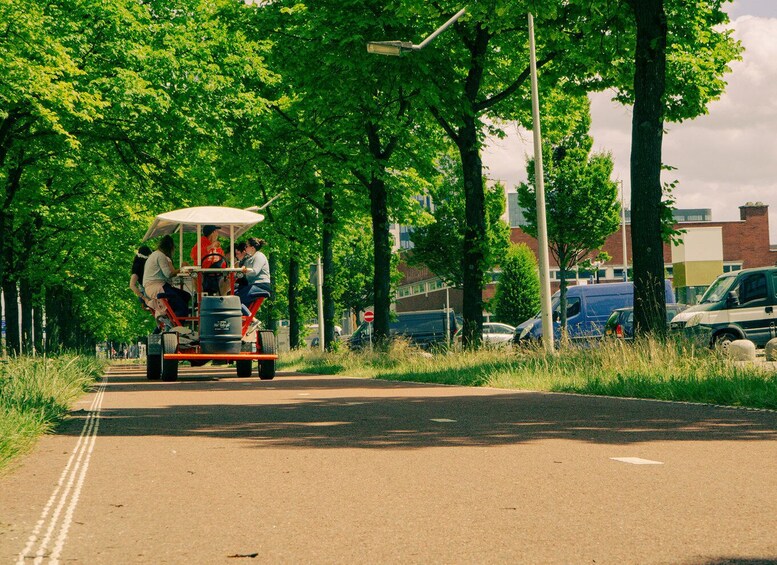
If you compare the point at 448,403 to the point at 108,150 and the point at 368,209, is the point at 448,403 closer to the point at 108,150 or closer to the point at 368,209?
the point at 108,150

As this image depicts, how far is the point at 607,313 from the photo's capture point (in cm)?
3844

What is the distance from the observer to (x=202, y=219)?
18516mm

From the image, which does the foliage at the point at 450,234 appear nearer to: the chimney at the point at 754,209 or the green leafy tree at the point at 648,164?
the chimney at the point at 754,209

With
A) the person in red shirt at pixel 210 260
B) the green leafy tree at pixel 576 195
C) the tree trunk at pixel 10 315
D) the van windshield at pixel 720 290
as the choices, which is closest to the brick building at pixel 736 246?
the green leafy tree at pixel 576 195

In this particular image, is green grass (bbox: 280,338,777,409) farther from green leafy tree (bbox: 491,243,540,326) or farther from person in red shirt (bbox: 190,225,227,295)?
green leafy tree (bbox: 491,243,540,326)

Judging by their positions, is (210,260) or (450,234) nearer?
(210,260)

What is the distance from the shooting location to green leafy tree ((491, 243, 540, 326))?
198 ft

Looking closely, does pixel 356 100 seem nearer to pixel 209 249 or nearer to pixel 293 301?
pixel 209 249

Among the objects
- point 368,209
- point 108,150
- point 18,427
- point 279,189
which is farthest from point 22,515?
point 368,209

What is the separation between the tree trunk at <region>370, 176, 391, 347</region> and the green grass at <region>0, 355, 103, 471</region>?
34.3ft

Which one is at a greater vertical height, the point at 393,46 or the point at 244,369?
the point at 393,46

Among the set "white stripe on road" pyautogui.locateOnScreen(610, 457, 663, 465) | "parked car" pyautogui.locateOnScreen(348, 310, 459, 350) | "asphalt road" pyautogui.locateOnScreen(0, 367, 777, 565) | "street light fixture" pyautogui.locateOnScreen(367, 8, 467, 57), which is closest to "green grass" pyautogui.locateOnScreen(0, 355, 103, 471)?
"asphalt road" pyautogui.locateOnScreen(0, 367, 777, 565)

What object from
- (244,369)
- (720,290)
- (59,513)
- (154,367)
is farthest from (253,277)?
(59,513)

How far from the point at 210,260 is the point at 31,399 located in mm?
6729
